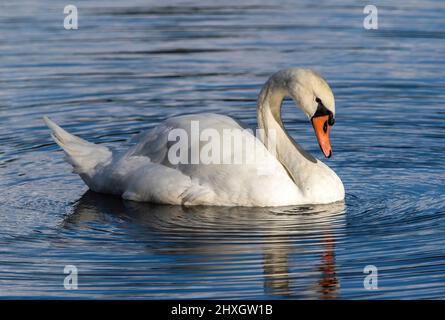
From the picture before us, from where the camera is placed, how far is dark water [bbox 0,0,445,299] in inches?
391

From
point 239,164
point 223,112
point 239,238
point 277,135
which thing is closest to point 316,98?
point 277,135

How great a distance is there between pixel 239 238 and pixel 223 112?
5.18m

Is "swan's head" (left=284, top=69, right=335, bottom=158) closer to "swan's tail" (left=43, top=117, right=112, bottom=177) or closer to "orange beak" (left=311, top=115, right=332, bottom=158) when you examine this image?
"orange beak" (left=311, top=115, right=332, bottom=158)

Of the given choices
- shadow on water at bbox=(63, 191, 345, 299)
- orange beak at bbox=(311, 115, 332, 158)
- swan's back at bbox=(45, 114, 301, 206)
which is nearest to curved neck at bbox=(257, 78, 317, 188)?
swan's back at bbox=(45, 114, 301, 206)

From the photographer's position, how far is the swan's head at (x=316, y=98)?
38.5 feet

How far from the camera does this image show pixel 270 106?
12414mm

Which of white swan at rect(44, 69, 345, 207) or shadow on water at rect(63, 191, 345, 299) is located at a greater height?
white swan at rect(44, 69, 345, 207)

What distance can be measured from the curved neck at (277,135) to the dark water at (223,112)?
56cm

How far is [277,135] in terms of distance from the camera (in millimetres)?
12430

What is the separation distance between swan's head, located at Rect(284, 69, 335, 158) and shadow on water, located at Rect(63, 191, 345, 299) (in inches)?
30.8

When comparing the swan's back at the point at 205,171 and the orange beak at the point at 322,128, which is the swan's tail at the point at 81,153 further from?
the orange beak at the point at 322,128

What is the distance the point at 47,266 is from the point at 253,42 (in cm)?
1019

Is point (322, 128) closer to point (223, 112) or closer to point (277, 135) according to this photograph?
point (277, 135)

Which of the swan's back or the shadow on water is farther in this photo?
the swan's back
